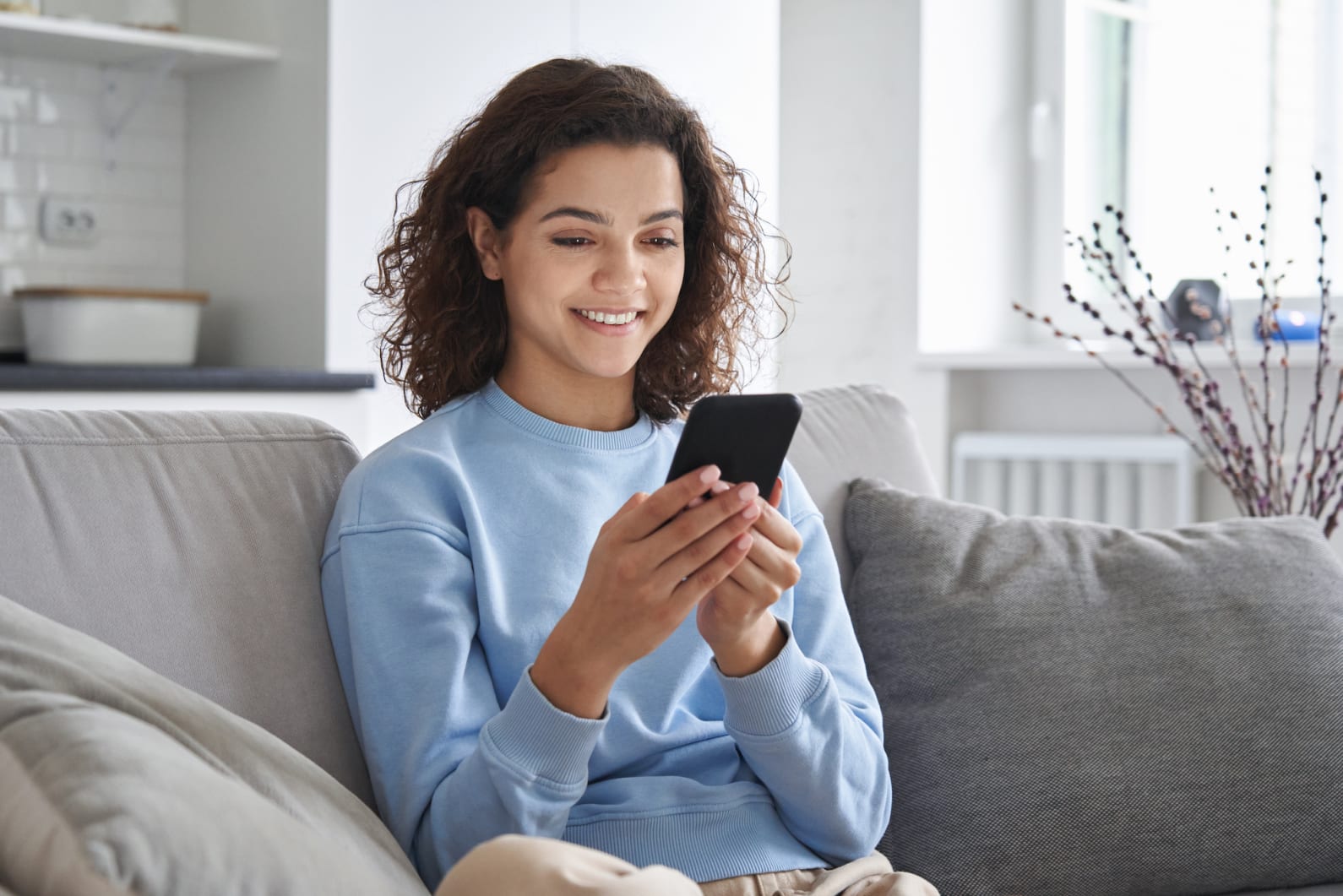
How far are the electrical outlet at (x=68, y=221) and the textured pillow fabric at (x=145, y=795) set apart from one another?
2.37m

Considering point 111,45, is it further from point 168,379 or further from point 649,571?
point 649,571

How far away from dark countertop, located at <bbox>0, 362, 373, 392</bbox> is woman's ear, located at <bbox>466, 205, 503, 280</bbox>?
1351 millimetres

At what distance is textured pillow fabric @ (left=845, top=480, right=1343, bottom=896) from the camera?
141 centimetres

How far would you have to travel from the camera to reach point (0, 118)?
302cm

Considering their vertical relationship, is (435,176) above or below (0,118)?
below

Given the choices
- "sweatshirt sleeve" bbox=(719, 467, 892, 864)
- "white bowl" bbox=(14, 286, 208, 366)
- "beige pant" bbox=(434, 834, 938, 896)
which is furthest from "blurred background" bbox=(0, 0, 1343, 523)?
"beige pant" bbox=(434, 834, 938, 896)

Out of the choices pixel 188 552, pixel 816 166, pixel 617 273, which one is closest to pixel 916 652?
pixel 617 273

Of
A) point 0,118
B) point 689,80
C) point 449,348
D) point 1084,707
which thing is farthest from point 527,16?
point 1084,707

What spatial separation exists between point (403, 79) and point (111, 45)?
0.57m

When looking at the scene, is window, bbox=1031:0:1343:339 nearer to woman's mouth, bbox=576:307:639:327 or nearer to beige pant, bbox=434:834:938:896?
woman's mouth, bbox=576:307:639:327

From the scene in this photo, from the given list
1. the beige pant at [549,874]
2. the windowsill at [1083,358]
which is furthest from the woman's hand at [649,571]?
the windowsill at [1083,358]

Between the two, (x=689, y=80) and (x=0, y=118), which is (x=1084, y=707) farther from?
(x=0, y=118)

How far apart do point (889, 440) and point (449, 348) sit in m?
0.64

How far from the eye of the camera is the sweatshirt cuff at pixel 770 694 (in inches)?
44.5
